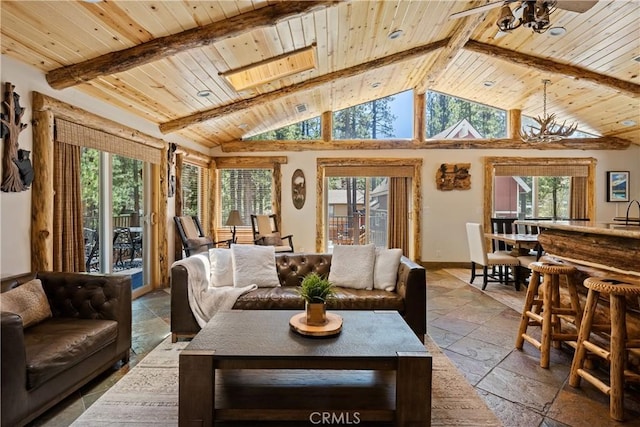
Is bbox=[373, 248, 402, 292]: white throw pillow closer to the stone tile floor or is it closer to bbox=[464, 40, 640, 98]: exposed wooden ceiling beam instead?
the stone tile floor

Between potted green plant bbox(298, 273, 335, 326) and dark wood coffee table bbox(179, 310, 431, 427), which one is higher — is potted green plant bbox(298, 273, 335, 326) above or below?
above

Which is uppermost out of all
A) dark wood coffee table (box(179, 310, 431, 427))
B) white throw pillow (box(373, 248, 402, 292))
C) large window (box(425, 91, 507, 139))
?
large window (box(425, 91, 507, 139))

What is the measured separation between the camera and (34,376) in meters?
1.79

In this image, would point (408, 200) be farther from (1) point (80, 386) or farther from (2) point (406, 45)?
(1) point (80, 386)

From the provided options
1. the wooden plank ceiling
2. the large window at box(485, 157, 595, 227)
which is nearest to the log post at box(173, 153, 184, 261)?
the wooden plank ceiling

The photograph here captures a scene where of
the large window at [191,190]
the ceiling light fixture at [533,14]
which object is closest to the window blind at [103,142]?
the large window at [191,190]

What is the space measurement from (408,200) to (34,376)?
623 cm

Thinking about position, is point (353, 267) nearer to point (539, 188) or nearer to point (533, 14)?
point (533, 14)

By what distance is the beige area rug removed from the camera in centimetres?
193

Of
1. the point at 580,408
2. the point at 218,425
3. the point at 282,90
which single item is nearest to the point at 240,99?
the point at 282,90

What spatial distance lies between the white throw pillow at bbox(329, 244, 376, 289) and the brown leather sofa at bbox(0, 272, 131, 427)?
1796mm

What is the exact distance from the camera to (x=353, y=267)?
3.42 metres

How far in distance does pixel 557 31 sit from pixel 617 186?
13.9 ft

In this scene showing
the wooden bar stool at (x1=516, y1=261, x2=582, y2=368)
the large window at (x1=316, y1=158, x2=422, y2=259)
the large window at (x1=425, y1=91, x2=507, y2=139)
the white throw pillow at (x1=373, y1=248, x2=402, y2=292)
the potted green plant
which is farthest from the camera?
the large window at (x1=316, y1=158, x2=422, y2=259)
